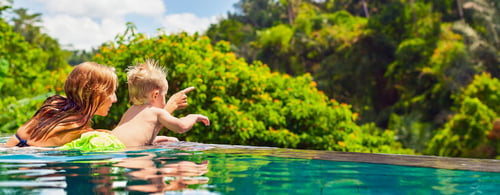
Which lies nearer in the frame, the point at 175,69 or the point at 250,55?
the point at 175,69

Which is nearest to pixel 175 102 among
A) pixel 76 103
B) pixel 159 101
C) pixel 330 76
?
pixel 159 101

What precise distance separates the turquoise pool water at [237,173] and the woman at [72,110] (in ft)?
1.36

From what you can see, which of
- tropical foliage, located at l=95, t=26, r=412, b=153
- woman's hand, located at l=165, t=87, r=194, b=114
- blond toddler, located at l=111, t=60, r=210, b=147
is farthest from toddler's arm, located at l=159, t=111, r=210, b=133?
tropical foliage, located at l=95, t=26, r=412, b=153

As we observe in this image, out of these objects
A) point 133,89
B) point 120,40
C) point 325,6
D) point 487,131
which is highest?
point 325,6

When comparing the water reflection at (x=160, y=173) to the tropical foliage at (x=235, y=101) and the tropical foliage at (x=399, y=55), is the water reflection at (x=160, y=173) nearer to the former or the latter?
the tropical foliage at (x=235, y=101)

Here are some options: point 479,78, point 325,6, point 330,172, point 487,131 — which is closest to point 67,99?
point 330,172

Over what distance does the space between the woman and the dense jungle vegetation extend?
4.42 meters

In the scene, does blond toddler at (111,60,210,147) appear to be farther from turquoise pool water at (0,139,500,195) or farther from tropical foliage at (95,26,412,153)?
tropical foliage at (95,26,412,153)

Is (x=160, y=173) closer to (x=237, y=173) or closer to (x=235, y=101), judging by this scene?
(x=237, y=173)

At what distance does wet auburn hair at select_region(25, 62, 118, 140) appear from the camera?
477cm

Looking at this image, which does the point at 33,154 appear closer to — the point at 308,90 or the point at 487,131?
the point at 308,90

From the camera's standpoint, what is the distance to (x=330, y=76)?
39.9 meters

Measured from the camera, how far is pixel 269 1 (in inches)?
2788

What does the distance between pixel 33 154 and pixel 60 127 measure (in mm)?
723
